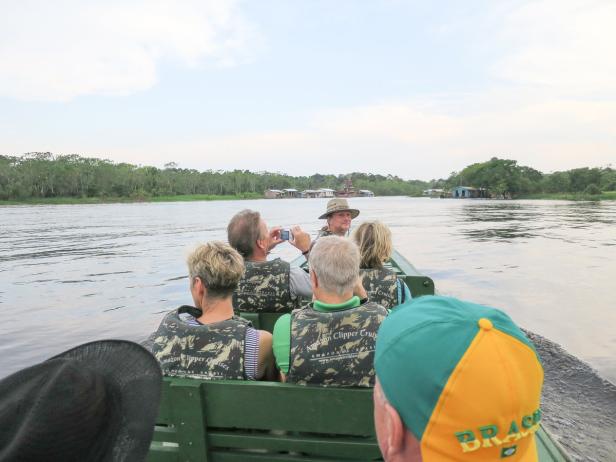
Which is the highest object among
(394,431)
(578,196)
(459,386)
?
(459,386)

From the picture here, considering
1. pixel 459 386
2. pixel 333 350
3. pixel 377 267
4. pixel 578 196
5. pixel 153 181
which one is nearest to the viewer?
pixel 459 386

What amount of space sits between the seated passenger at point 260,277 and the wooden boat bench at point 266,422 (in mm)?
1746

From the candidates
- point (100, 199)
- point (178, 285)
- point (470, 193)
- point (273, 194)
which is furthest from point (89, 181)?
point (470, 193)

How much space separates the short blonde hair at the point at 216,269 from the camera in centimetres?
274

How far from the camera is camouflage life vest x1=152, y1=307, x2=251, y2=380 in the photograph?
2.47 m

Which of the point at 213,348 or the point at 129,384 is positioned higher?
the point at 129,384

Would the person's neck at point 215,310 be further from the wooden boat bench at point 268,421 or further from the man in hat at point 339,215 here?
the man in hat at point 339,215

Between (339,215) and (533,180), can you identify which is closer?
(339,215)

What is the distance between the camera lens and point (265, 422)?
2229 millimetres

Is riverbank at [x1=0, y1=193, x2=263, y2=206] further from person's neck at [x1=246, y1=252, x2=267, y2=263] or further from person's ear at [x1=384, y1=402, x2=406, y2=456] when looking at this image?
person's ear at [x1=384, y1=402, x2=406, y2=456]

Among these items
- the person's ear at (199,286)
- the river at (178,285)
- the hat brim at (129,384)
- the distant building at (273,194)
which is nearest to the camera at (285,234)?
the person's ear at (199,286)

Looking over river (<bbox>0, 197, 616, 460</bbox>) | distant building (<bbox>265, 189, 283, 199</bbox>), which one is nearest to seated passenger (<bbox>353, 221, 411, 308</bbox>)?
river (<bbox>0, 197, 616, 460</bbox>)

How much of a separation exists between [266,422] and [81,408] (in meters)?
1.39

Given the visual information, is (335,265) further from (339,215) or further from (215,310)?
(339,215)
